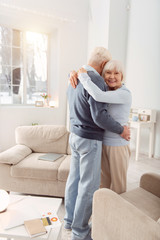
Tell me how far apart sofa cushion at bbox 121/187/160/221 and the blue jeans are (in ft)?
0.88

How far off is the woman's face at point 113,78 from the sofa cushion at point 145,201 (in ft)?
2.78

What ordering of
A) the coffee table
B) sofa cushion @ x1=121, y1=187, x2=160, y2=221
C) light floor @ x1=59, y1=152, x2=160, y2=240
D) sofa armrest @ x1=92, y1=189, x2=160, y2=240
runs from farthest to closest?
1. light floor @ x1=59, y1=152, x2=160, y2=240
2. sofa cushion @ x1=121, y1=187, x2=160, y2=221
3. the coffee table
4. sofa armrest @ x1=92, y1=189, x2=160, y2=240

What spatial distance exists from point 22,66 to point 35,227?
15.0 ft

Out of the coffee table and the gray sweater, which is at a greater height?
the gray sweater

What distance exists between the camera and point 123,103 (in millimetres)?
1632

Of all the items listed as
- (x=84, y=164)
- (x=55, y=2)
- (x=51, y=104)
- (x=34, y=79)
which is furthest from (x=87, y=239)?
(x=55, y=2)

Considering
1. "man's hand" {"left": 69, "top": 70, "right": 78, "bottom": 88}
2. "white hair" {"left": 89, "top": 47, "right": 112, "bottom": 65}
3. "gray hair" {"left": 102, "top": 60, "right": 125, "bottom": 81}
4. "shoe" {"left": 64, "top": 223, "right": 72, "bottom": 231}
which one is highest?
"white hair" {"left": 89, "top": 47, "right": 112, "bottom": 65}

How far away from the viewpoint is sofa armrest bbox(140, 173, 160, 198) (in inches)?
70.6

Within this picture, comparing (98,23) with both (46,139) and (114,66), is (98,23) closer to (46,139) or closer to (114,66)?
(46,139)

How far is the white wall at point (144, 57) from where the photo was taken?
15.1 ft

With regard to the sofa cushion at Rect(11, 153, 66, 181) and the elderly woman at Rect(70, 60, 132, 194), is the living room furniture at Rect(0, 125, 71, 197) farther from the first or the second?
the elderly woman at Rect(70, 60, 132, 194)

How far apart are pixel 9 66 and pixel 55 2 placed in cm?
178

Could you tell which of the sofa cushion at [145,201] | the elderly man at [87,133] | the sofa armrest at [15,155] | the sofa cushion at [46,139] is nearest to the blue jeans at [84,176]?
the elderly man at [87,133]

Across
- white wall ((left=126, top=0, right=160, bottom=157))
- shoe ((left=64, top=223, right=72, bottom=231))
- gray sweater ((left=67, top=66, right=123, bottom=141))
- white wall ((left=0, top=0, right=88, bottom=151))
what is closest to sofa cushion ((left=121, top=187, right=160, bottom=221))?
gray sweater ((left=67, top=66, right=123, bottom=141))
